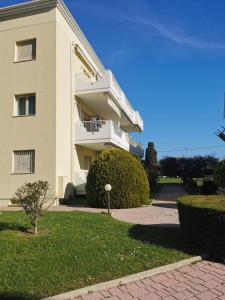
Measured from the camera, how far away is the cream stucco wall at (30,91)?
2034 centimetres

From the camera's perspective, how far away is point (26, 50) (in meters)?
21.8

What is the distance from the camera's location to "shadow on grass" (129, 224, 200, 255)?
27.8 ft

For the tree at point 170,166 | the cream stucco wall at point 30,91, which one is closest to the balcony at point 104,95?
the cream stucco wall at point 30,91

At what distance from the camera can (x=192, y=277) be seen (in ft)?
22.0

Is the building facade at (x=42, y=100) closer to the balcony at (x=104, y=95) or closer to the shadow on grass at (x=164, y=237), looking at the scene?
the balcony at (x=104, y=95)

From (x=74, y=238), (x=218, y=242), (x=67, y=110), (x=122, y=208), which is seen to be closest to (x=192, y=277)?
(x=218, y=242)

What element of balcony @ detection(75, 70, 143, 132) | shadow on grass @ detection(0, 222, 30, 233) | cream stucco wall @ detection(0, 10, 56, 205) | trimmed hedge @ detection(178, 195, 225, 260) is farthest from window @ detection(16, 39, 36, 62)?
trimmed hedge @ detection(178, 195, 225, 260)

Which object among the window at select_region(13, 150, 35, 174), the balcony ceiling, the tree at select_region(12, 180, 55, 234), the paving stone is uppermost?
the balcony ceiling

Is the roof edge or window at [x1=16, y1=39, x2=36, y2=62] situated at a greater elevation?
the roof edge

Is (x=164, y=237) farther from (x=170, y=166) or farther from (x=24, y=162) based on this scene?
(x=170, y=166)

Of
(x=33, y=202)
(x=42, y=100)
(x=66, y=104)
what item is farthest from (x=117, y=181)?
(x=33, y=202)

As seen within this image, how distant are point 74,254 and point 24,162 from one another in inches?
550

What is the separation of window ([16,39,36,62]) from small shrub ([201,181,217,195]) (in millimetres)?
13521

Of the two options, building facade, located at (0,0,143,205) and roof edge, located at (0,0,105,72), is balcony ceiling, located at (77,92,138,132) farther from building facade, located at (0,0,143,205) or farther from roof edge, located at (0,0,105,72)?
roof edge, located at (0,0,105,72)
